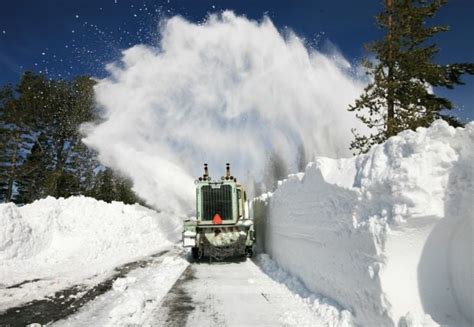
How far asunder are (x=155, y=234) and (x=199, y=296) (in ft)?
56.3

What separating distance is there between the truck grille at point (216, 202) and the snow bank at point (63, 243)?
3617 millimetres

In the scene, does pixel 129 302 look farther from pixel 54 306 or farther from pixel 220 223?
pixel 220 223

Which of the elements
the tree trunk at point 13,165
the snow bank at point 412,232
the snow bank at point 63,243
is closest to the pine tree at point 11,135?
the tree trunk at point 13,165

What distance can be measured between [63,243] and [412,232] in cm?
1488

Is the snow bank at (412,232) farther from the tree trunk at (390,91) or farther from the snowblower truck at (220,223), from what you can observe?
the tree trunk at (390,91)

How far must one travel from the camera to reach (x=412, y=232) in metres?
4.84

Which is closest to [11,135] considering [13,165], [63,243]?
[13,165]

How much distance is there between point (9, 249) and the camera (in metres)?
13.1

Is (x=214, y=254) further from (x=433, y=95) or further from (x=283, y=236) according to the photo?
(x=433, y=95)

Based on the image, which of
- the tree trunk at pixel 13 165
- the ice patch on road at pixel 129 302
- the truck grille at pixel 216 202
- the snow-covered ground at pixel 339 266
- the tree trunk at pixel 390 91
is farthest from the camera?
the tree trunk at pixel 13 165

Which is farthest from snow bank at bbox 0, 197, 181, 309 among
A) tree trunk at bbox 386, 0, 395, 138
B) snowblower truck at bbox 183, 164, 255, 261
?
tree trunk at bbox 386, 0, 395, 138

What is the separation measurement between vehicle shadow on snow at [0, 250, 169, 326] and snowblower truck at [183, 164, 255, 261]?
504 centimetres

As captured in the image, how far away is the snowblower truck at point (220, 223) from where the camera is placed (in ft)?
48.4

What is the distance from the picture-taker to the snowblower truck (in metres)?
14.8
